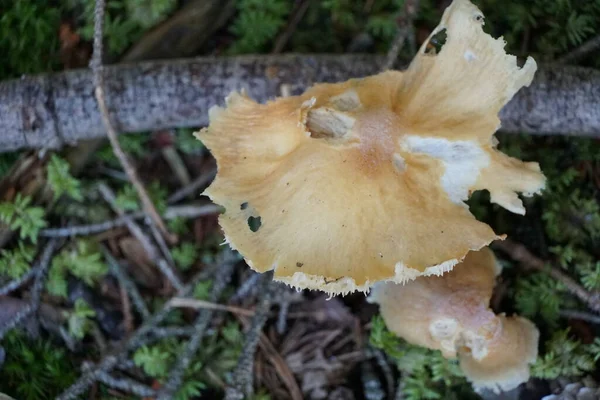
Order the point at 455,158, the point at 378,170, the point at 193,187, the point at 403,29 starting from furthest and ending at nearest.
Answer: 1. the point at 193,187
2. the point at 403,29
3. the point at 455,158
4. the point at 378,170

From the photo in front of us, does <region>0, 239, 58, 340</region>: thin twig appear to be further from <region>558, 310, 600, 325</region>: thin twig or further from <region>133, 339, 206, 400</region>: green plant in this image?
<region>558, 310, 600, 325</region>: thin twig

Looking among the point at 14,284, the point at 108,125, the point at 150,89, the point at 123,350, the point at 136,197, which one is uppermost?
the point at 150,89

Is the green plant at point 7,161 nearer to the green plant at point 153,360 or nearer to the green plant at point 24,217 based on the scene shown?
the green plant at point 24,217

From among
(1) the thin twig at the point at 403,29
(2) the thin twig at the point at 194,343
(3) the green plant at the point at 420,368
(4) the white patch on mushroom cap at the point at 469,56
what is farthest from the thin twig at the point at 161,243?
(4) the white patch on mushroom cap at the point at 469,56

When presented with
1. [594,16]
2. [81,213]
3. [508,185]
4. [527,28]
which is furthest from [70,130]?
[594,16]

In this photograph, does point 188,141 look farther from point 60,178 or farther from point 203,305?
point 203,305

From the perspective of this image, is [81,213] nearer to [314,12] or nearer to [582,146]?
[314,12]

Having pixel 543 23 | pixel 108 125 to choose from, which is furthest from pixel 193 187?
pixel 543 23
